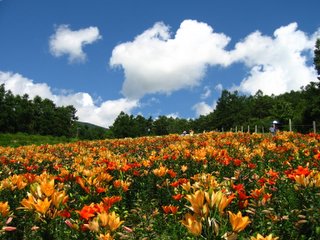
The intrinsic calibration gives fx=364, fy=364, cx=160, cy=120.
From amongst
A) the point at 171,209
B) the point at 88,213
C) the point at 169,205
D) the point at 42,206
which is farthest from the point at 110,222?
the point at 169,205

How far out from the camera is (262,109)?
333ft

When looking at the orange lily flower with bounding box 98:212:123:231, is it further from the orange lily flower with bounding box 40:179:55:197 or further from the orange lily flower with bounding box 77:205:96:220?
the orange lily flower with bounding box 40:179:55:197

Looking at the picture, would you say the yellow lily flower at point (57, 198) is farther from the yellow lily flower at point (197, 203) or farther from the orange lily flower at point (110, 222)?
the yellow lily flower at point (197, 203)

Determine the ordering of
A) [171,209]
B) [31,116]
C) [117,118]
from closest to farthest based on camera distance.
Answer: [171,209] → [31,116] → [117,118]

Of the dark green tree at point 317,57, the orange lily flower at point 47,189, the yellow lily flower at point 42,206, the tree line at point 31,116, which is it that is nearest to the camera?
the yellow lily flower at point 42,206

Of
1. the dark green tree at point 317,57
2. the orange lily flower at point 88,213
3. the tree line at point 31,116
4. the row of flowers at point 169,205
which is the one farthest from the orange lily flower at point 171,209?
the tree line at point 31,116

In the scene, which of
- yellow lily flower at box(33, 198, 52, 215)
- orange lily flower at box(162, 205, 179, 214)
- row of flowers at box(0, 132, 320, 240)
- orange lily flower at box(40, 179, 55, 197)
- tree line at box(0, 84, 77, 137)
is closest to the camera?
row of flowers at box(0, 132, 320, 240)

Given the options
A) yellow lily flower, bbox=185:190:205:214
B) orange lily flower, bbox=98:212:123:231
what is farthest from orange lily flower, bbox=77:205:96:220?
yellow lily flower, bbox=185:190:205:214

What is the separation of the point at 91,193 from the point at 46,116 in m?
104

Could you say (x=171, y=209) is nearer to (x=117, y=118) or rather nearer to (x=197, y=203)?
(x=197, y=203)

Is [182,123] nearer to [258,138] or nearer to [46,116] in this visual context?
[46,116]

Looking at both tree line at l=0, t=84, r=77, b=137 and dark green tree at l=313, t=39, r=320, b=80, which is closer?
dark green tree at l=313, t=39, r=320, b=80

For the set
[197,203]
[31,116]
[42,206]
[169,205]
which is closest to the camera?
[197,203]

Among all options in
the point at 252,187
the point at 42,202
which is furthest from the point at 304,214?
the point at 42,202
